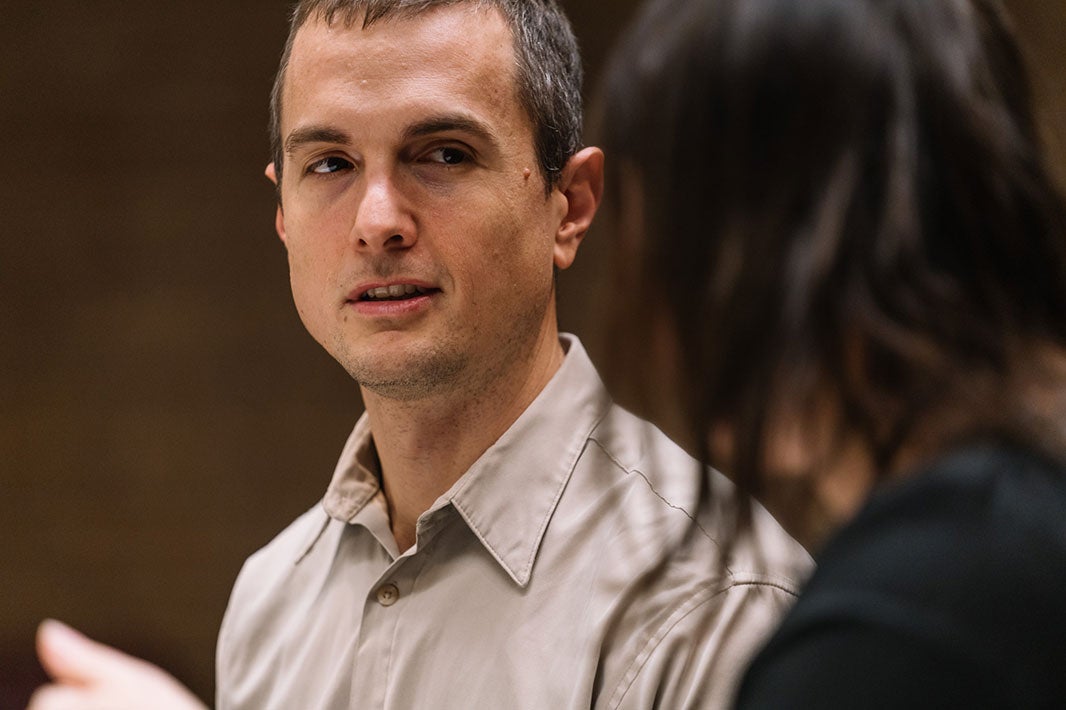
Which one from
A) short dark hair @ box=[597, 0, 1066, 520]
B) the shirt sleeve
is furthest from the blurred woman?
the shirt sleeve

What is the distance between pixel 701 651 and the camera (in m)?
1.59

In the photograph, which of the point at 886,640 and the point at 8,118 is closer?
the point at 886,640

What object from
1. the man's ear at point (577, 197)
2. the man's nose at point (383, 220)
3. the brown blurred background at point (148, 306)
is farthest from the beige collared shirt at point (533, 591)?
the brown blurred background at point (148, 306)

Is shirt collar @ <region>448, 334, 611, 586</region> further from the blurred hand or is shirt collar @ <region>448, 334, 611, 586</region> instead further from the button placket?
the blurred hand

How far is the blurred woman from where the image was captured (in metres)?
0.89

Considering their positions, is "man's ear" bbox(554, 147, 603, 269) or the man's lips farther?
"man's ear" bbox(554, 147, 603, 269)

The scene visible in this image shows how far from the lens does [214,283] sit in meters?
4.72

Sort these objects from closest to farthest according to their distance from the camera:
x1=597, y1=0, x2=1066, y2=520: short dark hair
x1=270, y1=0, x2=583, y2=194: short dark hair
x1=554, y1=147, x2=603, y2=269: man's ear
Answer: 1. x1=597, y1=0, x2=1066, y2=520: short dark hair
2. x1=270, y1=0, x2=583, y2=194: short dark hair
3. x1=554, y1=147, x2=603, y2=269: man's ear

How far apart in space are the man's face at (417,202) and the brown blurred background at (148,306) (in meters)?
2.70

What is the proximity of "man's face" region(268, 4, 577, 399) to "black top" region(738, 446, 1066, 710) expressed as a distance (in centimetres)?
102

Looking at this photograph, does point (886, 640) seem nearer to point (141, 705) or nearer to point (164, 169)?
point (141, 705)

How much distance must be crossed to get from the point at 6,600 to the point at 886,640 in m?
4.35

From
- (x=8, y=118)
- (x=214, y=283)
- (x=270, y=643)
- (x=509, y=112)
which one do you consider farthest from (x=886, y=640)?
(x=8, y=118)

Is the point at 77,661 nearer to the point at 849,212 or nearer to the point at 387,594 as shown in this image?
the point at 387,594
